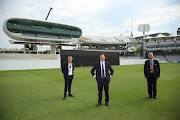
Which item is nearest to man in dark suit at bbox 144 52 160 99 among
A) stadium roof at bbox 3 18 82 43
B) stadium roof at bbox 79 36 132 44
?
stadium roof at bbox 3 18 82 43

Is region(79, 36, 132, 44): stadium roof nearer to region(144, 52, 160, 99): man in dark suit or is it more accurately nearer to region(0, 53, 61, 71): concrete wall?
region(0, 53, 61, 71): concrete wall

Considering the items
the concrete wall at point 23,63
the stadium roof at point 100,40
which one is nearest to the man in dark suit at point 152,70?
the concrete wall at point 23,63

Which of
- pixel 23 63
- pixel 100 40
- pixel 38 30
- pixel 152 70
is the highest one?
pixel 38 30

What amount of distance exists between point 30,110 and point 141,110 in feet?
12.4

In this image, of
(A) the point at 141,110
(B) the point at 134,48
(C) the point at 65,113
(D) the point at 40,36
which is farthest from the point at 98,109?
(B) the point at 134,48

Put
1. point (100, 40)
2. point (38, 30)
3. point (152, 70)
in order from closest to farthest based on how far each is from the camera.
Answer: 1. point (152, 70)
2. point (38, 30)
3. point (100, 40)

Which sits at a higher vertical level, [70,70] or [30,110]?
[70,70]

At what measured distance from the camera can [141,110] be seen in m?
4.45

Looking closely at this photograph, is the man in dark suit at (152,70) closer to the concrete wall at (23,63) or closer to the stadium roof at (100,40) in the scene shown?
the concrete wall at (23,63)

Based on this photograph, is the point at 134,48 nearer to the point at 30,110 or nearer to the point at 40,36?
the point at 40,36

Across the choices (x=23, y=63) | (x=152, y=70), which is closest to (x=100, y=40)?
(x=23, y=63)

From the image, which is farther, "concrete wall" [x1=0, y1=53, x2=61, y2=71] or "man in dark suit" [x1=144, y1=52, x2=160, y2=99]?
"concrete wall" [x1=0, y1=53, x2=61, y2=71]

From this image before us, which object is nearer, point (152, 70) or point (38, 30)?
point (152, 70)

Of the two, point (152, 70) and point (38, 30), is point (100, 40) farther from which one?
point (152, 70)
